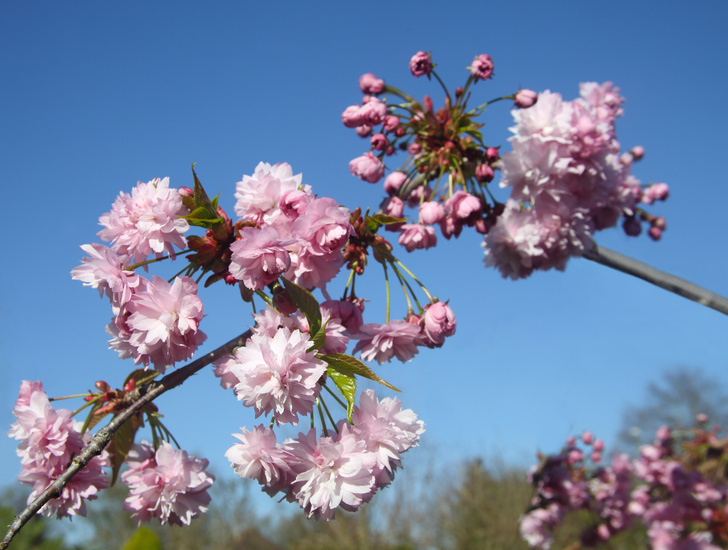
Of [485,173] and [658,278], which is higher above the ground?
[485,173]

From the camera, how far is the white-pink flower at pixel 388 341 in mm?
1336

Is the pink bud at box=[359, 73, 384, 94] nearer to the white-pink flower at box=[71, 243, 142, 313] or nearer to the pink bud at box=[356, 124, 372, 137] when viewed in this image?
the pink bud at box=[356, 124, 372, 137]

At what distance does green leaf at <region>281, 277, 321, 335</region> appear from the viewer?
102cm

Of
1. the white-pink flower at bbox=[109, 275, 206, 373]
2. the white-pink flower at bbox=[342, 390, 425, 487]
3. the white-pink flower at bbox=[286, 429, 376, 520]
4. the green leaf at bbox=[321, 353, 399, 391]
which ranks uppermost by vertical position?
the white-pink flower at bbox=[109, 275, 206, 373]

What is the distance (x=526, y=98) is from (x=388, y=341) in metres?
1.11

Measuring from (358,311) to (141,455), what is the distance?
706mm

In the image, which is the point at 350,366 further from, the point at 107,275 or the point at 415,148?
the point at 415,148

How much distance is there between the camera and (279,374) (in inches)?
38.9

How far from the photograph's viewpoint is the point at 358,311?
1.30m

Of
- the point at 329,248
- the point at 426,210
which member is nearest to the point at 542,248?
the point at 426,210

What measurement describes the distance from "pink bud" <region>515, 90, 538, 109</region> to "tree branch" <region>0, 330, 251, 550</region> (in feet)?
4.41

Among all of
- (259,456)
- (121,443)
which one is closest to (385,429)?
(259,456)

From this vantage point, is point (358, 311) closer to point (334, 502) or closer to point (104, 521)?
point (334, 502)

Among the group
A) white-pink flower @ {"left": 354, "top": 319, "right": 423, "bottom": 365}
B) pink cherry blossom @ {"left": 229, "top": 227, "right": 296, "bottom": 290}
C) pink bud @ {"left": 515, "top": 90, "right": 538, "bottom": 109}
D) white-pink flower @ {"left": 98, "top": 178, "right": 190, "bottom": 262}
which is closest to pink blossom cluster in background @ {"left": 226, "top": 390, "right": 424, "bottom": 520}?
white-pink flower @ {"left": 354, "top": 319, "right": 423, "bottom": 365}
